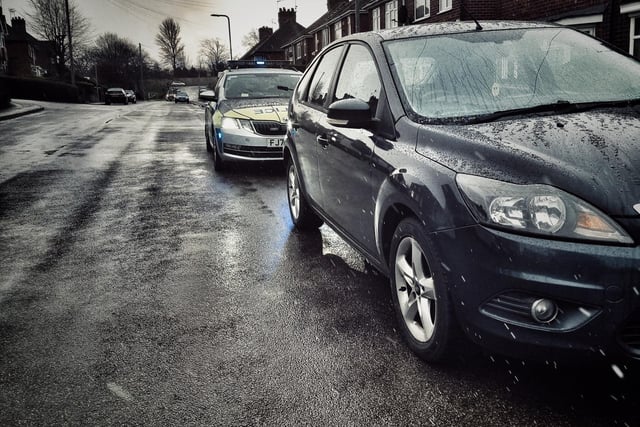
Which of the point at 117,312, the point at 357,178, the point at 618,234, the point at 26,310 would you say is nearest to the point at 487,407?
the point at 618,234

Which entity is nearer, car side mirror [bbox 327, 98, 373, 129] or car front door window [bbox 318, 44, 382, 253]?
car side mirror [bbox 327, 98, 373, 129]

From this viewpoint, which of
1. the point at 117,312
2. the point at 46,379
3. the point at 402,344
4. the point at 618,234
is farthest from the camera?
the point at 117,312

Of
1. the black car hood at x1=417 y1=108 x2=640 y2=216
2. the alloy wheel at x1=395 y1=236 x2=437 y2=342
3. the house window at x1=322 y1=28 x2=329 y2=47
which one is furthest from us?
the house window at x1=322 y1=28 x2=329 y2=47

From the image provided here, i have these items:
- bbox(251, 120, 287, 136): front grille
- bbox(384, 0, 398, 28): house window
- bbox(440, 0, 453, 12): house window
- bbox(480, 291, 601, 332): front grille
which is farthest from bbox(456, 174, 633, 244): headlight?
bbox(384, 0, 398, 28): house window

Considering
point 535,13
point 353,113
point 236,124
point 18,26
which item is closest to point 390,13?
point 535,13

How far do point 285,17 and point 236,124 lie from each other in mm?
66955

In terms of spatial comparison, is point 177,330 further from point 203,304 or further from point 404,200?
point 404,200

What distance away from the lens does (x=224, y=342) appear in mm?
3336

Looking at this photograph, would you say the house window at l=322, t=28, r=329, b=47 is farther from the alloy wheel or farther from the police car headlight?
the alloy wheel

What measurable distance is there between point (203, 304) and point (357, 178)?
1.35 m

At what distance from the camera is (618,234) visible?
2250 mm

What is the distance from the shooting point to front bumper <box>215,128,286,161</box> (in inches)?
365

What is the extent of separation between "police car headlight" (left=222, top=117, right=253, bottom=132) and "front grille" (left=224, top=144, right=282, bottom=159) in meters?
0.29

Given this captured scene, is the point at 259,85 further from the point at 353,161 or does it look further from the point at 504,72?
the point at 504,72
